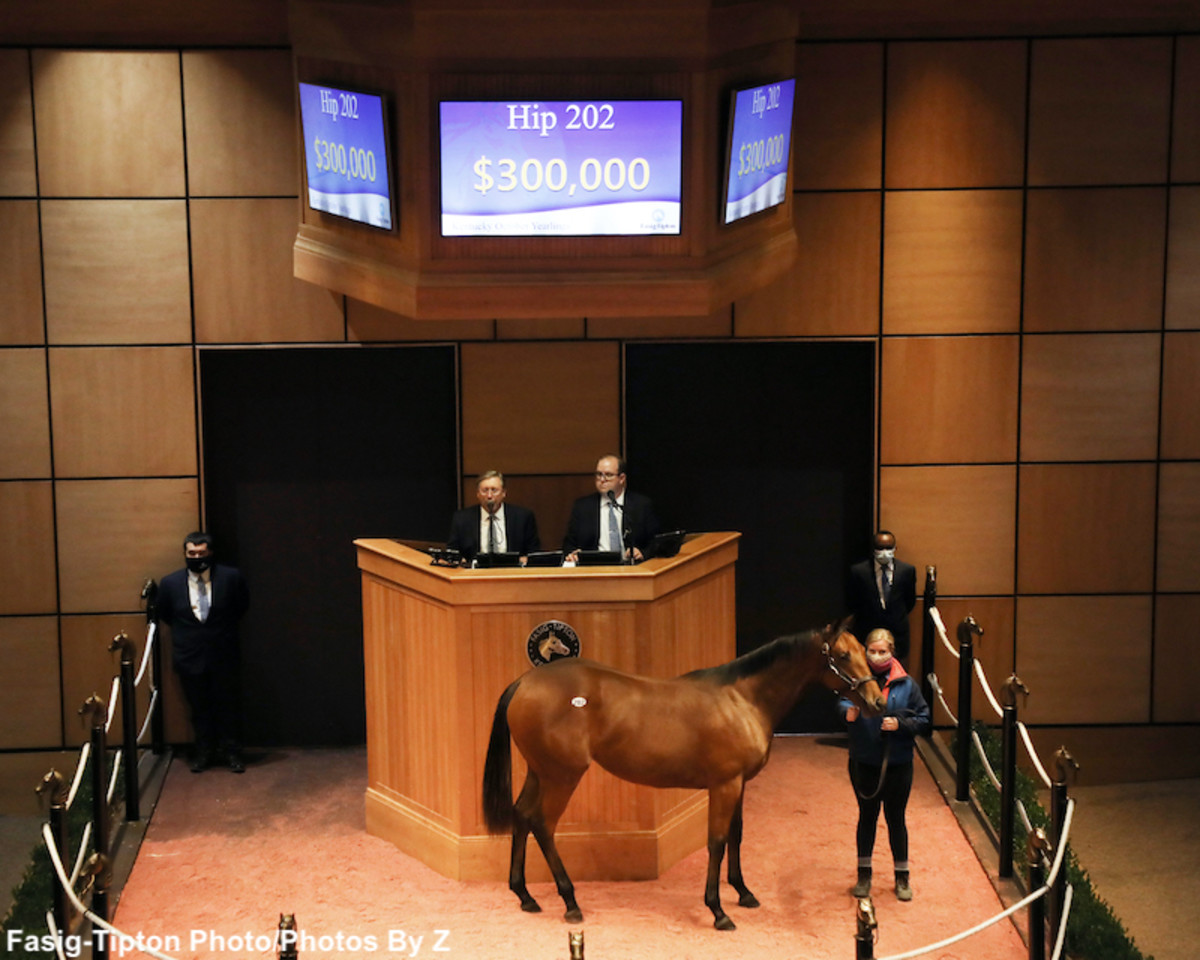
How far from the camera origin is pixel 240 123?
8914 mm

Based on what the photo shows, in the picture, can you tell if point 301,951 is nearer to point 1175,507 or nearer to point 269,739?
point 269,739

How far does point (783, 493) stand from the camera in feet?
30.9

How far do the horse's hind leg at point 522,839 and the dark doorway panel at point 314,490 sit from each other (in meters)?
2.92

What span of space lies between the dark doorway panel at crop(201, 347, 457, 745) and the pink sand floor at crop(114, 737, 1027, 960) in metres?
1.11

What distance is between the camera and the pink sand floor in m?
6.53

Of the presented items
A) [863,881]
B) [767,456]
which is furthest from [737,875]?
[767,456]

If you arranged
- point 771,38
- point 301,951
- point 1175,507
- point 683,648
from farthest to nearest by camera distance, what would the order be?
1. point 1175,507
2. point 771,38
3. point 683,648
4. point 301,951

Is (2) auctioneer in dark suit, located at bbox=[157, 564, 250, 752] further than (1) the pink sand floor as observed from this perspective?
Yes

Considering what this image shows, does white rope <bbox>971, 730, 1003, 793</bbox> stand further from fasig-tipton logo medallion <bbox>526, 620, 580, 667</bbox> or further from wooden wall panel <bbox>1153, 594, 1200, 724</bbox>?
fasig-tipton logo medallion <bbox>526, 620, 580, 667</bbox>

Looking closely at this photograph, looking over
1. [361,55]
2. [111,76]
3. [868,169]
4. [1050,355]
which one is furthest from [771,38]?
[111,76]

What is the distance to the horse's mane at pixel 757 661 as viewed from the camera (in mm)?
6645

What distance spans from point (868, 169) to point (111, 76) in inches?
184

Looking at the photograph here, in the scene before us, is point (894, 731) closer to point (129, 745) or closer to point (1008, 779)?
point (1008, 779)

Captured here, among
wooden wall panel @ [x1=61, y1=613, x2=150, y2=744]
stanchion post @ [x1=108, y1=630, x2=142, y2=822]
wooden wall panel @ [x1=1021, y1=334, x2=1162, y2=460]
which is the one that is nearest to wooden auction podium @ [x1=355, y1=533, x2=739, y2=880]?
stanchion post @ [x1=108, y1=630, x2=142, y2=822]
